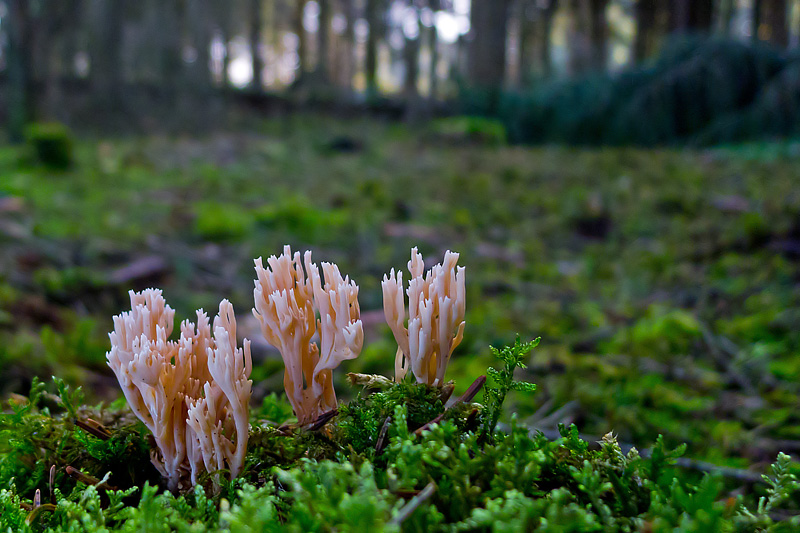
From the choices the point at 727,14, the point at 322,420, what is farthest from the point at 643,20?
the point at 322,420

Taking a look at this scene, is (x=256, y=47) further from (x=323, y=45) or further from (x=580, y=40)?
(x=580, y=40)

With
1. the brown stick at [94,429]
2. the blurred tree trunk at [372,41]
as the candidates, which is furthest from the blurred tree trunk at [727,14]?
the brown stick at [94,429]

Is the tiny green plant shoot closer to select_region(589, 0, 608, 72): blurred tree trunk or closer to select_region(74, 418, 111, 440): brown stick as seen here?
select_region(74, 418, 111, 440): brown stick

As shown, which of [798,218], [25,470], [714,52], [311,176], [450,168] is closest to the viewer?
[25,470]

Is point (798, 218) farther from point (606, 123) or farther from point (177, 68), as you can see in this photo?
point (177, 68)

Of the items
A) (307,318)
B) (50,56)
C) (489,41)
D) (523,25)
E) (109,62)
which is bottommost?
(307,318)

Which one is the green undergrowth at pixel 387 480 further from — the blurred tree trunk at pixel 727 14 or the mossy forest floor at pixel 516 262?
the blurred tree trunk at pixel 727 14

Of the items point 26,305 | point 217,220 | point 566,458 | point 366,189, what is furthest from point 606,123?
point 566,458
